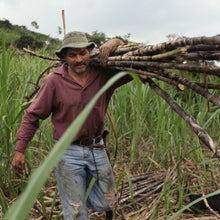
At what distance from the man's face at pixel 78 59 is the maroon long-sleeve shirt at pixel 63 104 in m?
A: 0.09

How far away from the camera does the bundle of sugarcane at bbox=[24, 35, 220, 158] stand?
0.88 m

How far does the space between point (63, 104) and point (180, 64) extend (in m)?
0.96

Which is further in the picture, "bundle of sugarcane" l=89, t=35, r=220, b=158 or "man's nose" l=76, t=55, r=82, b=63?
"man's nose" l=76, t=55, r=82, b=63

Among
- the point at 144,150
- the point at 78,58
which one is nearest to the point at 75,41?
the point at 78,58

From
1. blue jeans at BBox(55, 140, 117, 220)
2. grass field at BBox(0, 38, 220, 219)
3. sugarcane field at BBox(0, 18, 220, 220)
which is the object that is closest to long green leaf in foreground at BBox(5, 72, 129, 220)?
sugarcane field at BBox(0, 18, 220, 220)

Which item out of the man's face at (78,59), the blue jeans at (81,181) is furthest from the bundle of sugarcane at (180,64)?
the blue jeans at (81,181)

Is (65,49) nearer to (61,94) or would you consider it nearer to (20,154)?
(61,94)

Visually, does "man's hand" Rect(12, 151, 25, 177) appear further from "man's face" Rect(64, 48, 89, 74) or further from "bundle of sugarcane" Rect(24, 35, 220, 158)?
"bundle of sugarcane" Rect(24, 35, 220, 158)

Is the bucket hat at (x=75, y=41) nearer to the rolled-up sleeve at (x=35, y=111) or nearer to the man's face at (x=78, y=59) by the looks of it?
the man's face at (x=78, y=59)

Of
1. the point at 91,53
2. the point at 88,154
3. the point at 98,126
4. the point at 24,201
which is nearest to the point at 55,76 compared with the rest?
the point at 91,53

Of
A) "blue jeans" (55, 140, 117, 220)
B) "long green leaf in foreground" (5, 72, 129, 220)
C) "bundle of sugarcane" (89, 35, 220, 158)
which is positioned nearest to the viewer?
"long green leaf in foreground" (5, 72, 129, 220)

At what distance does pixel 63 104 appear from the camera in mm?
1737

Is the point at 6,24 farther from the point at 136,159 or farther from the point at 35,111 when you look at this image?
the point at 35,111

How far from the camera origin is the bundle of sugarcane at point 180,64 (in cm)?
88
